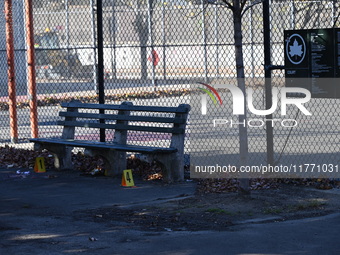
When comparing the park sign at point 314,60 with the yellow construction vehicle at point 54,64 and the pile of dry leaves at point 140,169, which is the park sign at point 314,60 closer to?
the pile of dry leaves at point 140,169

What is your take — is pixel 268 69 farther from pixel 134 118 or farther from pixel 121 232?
pixel 121 232

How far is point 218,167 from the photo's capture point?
1045 centimetres

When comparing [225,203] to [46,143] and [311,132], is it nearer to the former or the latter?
[46,143]

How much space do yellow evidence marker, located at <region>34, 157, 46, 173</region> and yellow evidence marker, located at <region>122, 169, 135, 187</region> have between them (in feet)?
5.80

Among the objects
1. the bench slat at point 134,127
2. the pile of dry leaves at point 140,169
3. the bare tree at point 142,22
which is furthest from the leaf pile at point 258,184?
the bare tree at point 142,22

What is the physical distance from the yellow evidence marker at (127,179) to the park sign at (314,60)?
2458 mm

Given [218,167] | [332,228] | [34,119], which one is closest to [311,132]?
[218,167]

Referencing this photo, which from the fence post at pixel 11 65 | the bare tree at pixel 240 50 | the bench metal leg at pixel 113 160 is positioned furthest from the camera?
the fence post at pixel 11 65

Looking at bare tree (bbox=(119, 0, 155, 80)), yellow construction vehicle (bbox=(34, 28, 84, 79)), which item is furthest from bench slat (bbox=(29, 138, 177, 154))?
yellow construction vehicle (bbox=(34, 28, 84, 79))

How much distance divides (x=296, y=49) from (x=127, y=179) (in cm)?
282

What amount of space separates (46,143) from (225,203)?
11.3 feet

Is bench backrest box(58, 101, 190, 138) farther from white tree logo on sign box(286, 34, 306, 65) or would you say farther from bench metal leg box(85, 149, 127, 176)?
white tree logo on sign box(286, 34, 306, 65)

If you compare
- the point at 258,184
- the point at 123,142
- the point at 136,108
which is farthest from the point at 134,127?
the point at 258,184

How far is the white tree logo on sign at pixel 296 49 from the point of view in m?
9.52
